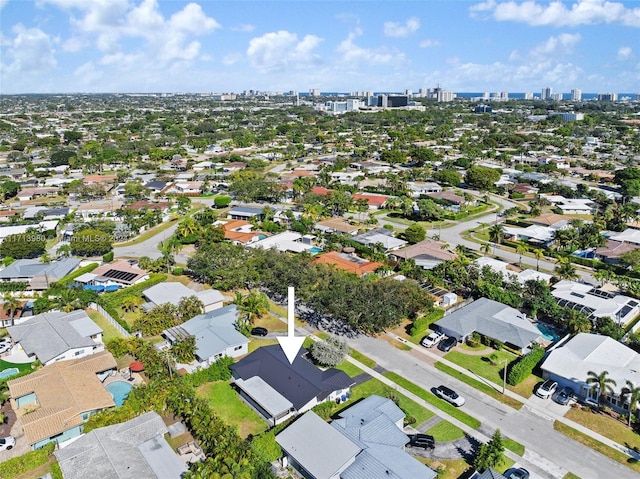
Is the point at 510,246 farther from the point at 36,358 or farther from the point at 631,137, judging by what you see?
the point at 631,137

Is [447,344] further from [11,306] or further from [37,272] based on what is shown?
[37,272]

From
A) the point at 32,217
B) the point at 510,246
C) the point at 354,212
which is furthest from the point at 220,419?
the point at 32,217

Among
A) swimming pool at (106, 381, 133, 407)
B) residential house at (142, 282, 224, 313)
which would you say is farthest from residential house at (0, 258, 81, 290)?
swimming pool at (106, 381, 133, 407)

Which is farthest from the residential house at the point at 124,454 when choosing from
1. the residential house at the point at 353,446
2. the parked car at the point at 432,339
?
the parked car at the point at 432,339

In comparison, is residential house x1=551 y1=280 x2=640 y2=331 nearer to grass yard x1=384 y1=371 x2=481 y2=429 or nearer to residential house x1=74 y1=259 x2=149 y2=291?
grass yard x1=384 y1=371 x2=481 y2=429

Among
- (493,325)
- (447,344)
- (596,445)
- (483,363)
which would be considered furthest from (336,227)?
(596,445)

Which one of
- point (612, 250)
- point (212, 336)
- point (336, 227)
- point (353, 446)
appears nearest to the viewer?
point (353, 446)
